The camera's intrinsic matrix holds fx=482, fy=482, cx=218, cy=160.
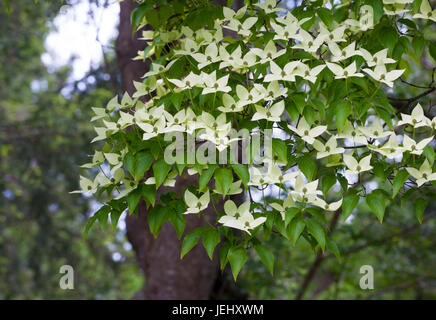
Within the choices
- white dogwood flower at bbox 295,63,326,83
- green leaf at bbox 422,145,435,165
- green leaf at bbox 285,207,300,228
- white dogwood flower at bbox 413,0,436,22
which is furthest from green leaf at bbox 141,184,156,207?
white dogwood flower at bbox 413,0,436,22

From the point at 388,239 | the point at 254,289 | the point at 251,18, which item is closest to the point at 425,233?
the point at 388,239

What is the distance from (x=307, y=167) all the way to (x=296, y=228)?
6.7 inches

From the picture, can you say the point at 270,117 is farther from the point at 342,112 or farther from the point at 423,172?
the point at 423,172

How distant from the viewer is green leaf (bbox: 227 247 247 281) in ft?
3.66

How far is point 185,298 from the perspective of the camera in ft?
7.80

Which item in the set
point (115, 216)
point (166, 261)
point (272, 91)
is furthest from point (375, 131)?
point (166, 261)

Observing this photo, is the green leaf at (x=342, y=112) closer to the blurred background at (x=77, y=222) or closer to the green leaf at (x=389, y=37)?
the green leaf at (x=389, y=37)

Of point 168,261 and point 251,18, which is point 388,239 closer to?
point 168,261

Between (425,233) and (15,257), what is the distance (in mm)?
4109

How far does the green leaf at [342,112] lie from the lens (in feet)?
3.91

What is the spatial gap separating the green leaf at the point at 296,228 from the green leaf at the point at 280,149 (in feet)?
0.49

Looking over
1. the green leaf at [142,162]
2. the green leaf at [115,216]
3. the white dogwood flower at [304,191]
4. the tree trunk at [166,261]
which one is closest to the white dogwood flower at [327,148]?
the white dogwood flower at [304,191]

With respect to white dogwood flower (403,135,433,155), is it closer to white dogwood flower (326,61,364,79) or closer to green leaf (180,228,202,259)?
white dogwood flower (326,61,364,79)

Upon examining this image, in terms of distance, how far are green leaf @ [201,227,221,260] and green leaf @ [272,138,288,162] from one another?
25 centimetres
